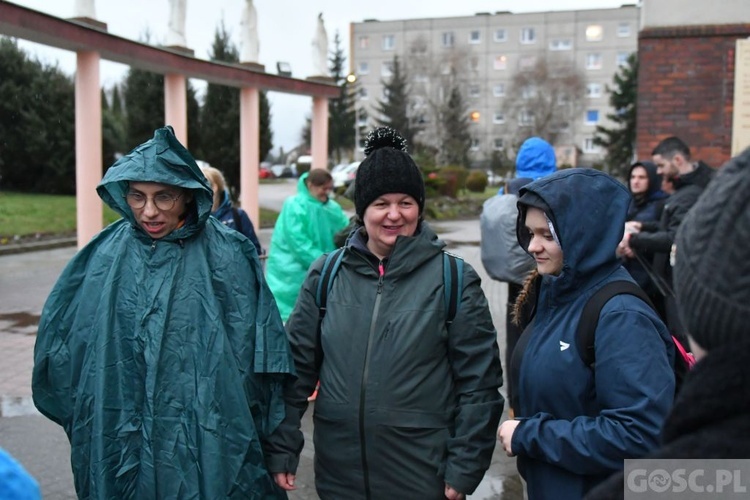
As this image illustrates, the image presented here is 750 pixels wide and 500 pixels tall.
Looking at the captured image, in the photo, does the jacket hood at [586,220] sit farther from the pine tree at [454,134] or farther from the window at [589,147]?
the window at [589,147]

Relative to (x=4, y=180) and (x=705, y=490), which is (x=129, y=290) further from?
(x=4, y=180)

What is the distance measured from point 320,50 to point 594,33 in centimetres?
5229

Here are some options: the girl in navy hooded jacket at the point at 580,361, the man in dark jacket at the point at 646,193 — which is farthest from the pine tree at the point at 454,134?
the girl in navy hooded jacket at the point at 580,361

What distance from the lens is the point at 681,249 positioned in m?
1.12

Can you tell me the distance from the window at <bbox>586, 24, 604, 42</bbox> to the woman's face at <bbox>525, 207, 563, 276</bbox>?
224 ft

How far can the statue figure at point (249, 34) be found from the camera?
1653 cm

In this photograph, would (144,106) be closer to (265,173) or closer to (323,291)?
(323,291)

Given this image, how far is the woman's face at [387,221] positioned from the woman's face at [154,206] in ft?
2.44

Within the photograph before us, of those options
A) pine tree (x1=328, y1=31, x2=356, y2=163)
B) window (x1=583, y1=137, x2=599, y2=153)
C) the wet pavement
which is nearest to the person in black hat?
the wet pavement

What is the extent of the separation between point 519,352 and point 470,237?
56.0 ft

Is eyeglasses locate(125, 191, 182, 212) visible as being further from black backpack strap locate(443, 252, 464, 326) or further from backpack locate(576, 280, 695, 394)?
backpack locate(576, 280, 695, 394)

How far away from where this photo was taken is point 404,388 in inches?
102

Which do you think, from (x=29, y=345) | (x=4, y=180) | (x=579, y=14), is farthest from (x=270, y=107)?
(x=579, y=14)

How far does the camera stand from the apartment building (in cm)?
6162
